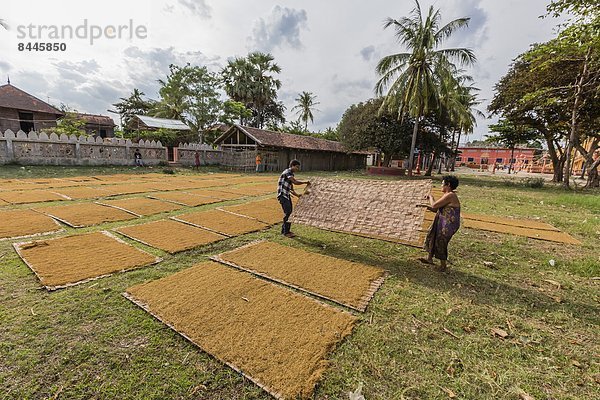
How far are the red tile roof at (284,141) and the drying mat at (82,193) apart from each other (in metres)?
12.9

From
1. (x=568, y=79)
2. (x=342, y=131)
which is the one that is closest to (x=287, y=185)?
(x=568, y=79)

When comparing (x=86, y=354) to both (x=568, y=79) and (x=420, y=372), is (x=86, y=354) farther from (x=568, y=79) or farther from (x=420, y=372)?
(x=568, y=79)

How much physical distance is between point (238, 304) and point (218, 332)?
466mm

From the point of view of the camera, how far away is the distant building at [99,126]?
29766 mm

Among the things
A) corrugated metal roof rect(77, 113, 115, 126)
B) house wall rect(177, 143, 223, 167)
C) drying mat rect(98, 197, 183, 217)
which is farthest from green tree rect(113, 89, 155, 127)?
drying mat rect(98, 197, 183, 217)

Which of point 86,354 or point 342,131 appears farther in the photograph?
point 342,131

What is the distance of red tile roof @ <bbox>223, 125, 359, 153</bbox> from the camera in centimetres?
2144

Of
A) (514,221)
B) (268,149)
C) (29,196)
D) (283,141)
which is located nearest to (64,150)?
(29,196)

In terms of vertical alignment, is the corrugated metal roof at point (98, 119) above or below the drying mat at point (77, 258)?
above

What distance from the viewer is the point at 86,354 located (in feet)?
6.94

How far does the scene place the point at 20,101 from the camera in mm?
21781

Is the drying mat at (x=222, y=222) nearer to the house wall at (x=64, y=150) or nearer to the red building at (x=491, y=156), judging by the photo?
the house wall at (x=64, y=150)

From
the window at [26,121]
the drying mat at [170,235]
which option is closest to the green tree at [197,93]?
the window at [26,121]

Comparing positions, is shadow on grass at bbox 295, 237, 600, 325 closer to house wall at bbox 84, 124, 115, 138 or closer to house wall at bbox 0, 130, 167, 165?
→ house wall at bbox 0, 130, 167, 165
